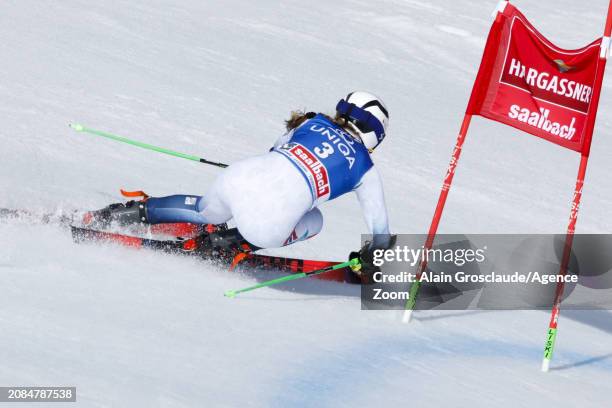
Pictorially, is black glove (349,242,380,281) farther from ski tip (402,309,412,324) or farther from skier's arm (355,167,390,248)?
ski tip (402,309,412,324)

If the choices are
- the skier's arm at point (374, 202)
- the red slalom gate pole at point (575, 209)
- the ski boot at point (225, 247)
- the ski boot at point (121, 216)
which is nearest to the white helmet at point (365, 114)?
the skier's arm at point (374, 202)

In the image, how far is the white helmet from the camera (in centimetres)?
514

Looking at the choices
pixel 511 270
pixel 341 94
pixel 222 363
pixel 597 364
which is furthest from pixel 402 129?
pixel 222 363

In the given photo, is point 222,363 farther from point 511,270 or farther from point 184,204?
point 511,270

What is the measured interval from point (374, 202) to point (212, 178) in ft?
10.4

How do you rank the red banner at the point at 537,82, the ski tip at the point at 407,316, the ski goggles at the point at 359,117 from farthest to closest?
the ski tip at the point at 407,316, the red banner at the point at 537,82, the ski goggles at the point at 359,117

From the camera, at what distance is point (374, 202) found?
17.1 feet

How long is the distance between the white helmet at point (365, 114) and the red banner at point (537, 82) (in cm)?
66

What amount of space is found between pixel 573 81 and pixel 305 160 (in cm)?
166

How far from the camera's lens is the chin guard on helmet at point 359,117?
514cm

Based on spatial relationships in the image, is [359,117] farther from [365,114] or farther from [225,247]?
[225,247]

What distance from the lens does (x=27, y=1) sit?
1241 cm

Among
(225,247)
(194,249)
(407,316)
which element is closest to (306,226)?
→ (225,247)

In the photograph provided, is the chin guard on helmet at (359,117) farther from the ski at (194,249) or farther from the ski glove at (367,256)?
the ski at (194,249)
